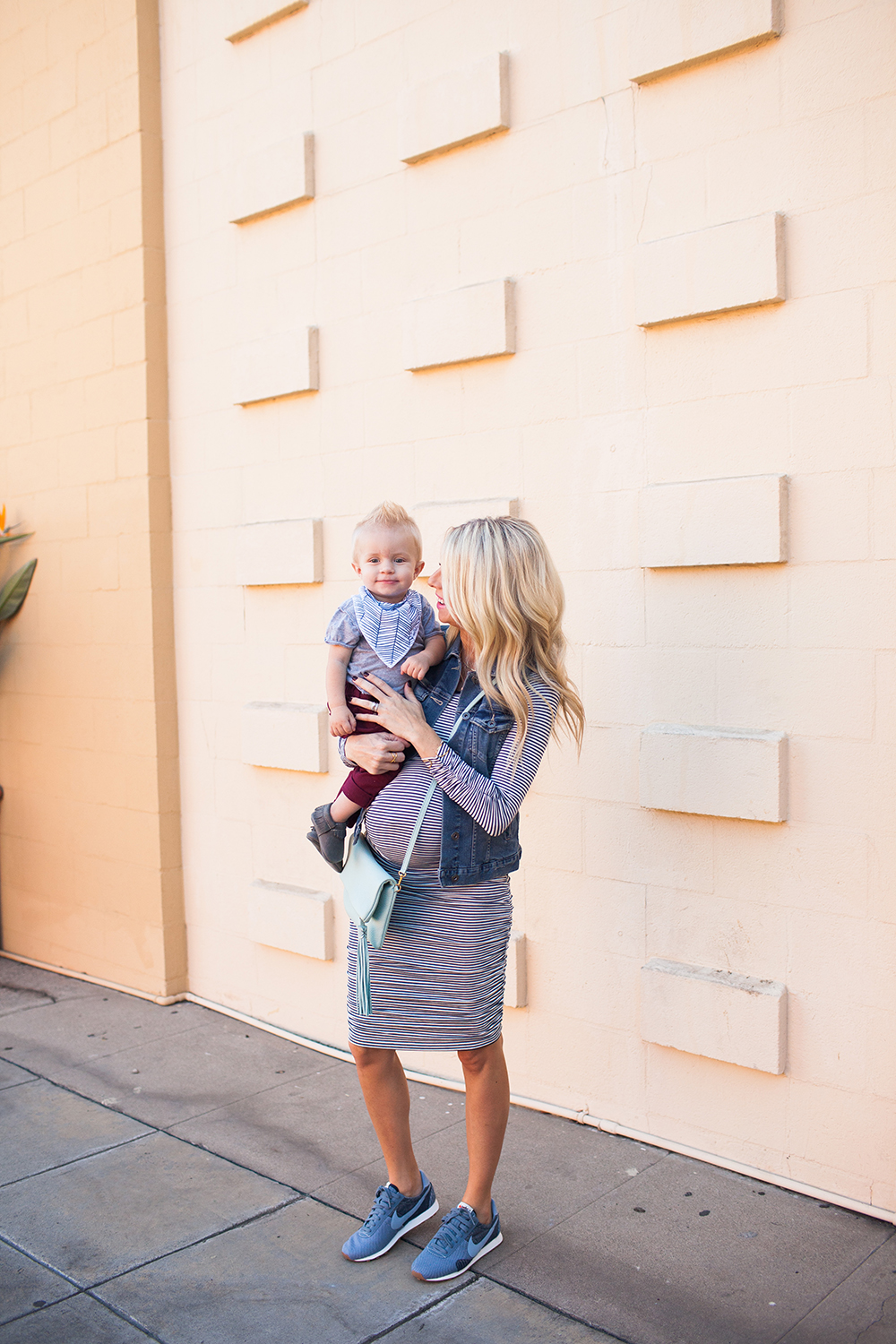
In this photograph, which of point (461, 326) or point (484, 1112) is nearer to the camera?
point (484, 1112)

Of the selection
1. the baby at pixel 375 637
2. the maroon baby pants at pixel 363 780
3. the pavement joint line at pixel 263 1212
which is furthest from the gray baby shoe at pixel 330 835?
the pavement joint line at pixel 263 1212

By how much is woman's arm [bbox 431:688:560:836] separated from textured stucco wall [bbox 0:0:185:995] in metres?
2.69

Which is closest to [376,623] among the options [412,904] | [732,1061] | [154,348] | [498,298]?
[412,904]

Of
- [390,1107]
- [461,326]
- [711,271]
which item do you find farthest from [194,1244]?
[711,271]

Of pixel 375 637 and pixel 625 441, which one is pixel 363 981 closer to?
pixel 375 637

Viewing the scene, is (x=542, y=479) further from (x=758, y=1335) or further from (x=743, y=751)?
(x=758, y=1335)

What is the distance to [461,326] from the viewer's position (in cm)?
386

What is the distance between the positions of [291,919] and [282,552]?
1.51 metres

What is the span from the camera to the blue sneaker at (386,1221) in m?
2.96

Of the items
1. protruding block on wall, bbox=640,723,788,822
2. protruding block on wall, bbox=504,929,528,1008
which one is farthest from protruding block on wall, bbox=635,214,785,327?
protruding block on wall, bbox=504,929,528,1008

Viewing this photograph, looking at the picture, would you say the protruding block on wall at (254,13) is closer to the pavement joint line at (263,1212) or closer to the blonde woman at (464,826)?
the blonde woman at (464,826)

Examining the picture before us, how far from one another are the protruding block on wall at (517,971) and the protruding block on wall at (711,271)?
2061mm

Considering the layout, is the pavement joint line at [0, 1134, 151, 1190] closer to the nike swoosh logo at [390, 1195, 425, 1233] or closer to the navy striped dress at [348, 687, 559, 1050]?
the nike swoosh logo at [390, 1195, 425, 1233]

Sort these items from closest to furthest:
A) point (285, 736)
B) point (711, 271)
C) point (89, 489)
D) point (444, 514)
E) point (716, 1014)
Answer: point (711, 271)
point (716, 1014)
point (444, 514)
point (285, 736)
point (89, 489)
